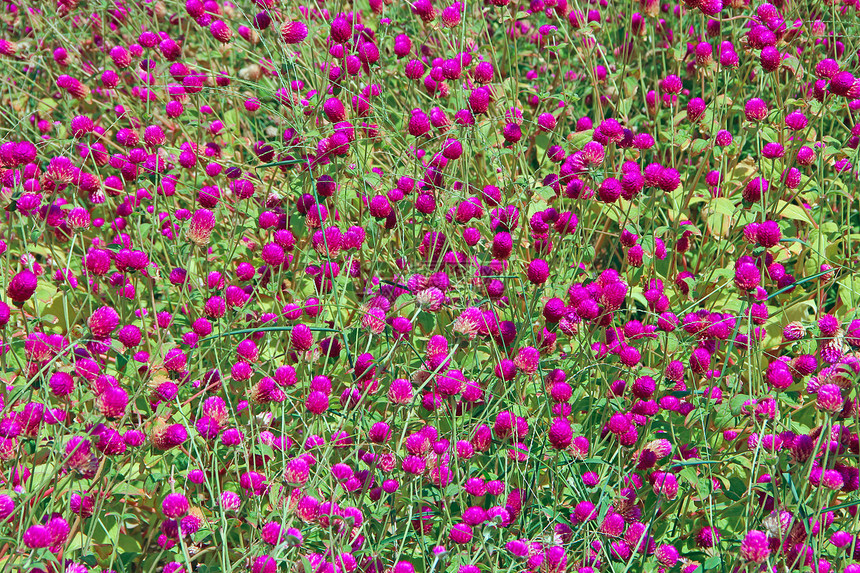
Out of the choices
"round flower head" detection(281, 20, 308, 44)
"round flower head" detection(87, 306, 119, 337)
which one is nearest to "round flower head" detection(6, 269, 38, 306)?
"round flower head" detection(87, 306, 119, 337)

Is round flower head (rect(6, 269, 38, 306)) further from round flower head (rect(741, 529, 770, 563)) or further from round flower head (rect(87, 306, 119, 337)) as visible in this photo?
round flower head (rect(741, 529, 770, 563))

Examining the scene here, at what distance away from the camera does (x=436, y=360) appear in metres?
1.82

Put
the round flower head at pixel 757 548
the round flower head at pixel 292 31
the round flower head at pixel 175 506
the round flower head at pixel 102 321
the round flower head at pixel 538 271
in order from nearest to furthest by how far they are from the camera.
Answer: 1. the round flower head at pixel 757 548
2. the round flower head at pixel 175 506
3. the round flower head at pixel 102 321
4. the round flower head at pixel 538 271
5. the round flower head at pixel 292 31

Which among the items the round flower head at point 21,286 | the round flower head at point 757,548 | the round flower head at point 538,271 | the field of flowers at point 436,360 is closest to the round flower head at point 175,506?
the field of flowers at point 436,360

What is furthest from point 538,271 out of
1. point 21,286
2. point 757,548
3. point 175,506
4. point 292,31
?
point 292,31

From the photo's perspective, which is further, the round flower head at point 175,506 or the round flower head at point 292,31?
the round flower head at point 292,31

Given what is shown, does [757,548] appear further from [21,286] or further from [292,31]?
[292,31]

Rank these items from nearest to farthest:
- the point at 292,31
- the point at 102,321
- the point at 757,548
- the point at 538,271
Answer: the point at 757,548 < the point at 102,321 < the point at 538,271 < the point at 292,31

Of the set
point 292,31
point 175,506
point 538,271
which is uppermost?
point 292,31

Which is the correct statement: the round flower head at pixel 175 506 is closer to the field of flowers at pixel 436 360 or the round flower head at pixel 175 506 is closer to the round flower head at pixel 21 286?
the field of flowers at pixel 436 360

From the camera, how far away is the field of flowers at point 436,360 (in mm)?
1650

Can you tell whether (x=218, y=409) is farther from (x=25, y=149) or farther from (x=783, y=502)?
(x=783, y=502)

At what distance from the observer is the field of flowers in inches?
65.0

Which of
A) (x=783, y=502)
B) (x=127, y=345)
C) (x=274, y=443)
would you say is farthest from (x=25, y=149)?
(x=783, y=502)
